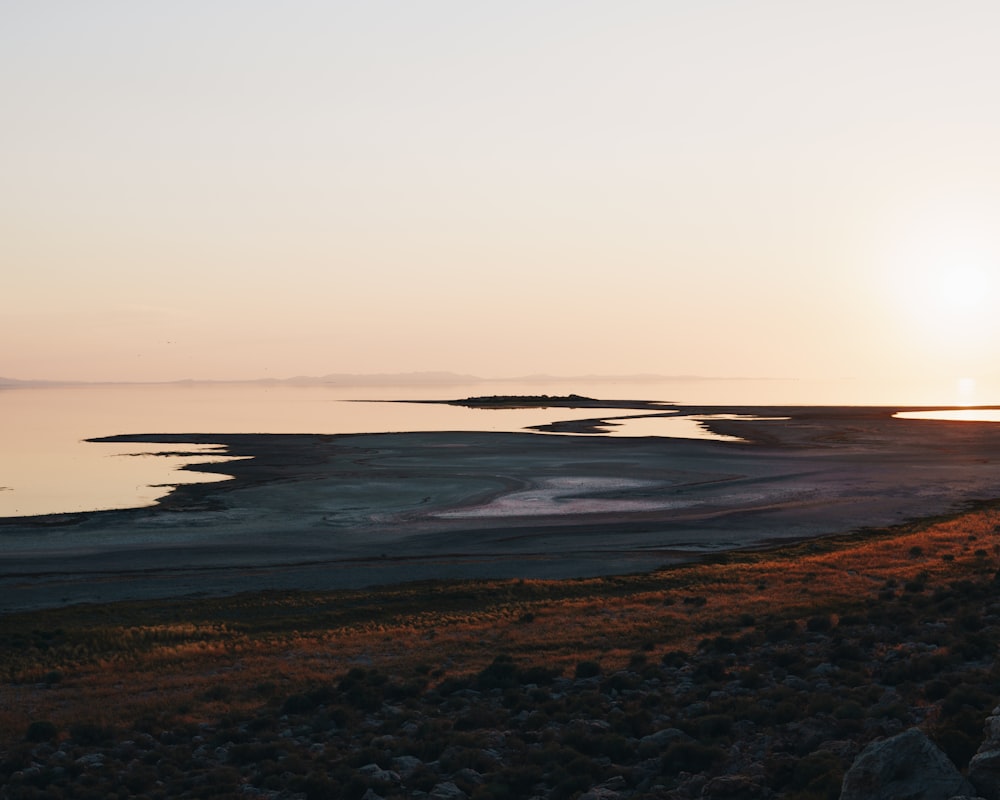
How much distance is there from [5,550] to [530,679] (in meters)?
35.6

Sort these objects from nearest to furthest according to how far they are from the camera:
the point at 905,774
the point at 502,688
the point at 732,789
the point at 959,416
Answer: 1. the point at 905,774
2. the point at 732,789
3. the point at 502,688
4. the point at 959,416

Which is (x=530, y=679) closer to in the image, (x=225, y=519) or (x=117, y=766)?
(x=117, y=766)

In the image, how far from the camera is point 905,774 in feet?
39.1

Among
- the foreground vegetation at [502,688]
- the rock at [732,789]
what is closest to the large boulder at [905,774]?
the foreground vegetation at [502,688]

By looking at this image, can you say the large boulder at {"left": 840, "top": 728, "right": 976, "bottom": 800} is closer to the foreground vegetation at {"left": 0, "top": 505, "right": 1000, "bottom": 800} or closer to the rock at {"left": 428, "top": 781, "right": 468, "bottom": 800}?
the foreground vegetation at {"left": 0, "top": 505, "right": 1000, "bottom": 800}

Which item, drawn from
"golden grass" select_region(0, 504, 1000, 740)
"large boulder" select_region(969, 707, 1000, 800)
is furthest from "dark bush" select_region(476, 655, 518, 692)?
"large boulder" select_region(969, 707, 1000, 800)

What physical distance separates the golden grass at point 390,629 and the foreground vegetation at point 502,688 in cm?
13

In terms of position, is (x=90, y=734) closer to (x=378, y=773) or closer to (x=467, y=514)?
(x=378, y=773)

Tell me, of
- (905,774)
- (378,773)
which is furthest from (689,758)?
(378,773)

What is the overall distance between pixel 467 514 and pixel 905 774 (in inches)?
1888

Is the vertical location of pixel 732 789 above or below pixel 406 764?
above

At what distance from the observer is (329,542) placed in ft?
164

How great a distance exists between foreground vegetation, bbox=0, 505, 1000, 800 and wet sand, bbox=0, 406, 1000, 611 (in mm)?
6603

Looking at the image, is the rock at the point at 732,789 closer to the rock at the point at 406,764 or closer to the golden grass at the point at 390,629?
the rock at the point at 406,764
